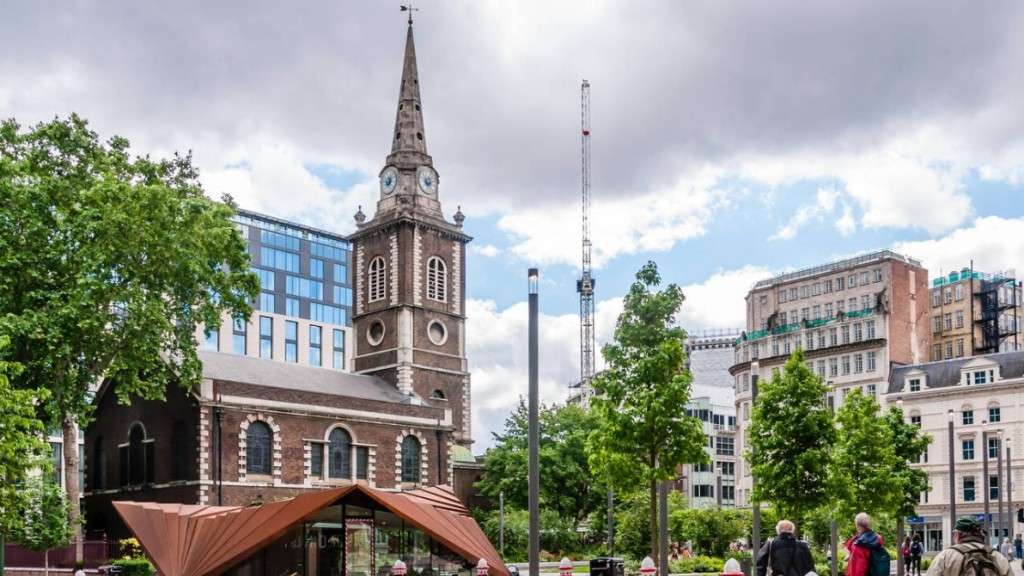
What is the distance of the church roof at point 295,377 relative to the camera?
64250 millimetres

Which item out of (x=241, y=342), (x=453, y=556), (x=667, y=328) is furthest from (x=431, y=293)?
(x=241, y=342)

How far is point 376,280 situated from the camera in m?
78.5

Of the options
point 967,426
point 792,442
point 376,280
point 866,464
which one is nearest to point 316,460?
point 376,280

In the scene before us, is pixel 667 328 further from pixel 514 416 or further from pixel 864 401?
pixel 514 416

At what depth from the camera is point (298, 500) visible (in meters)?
27.9

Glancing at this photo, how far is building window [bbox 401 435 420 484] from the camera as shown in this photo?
69062mm

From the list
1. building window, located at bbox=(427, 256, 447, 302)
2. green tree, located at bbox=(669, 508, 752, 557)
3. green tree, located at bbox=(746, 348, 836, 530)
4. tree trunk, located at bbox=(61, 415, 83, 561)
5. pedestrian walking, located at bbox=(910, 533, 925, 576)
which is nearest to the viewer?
green tree, located at bbox=(746, 348, 836, 530)

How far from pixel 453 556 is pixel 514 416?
48.9 m

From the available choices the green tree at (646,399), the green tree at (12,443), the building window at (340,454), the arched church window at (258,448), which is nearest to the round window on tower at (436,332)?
the building window at (340,454)

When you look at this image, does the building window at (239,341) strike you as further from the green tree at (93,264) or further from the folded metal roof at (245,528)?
the folded metal roof at (245,528)

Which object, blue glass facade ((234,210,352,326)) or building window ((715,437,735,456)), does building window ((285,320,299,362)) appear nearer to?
blue glass facade ((234,210,352,326))

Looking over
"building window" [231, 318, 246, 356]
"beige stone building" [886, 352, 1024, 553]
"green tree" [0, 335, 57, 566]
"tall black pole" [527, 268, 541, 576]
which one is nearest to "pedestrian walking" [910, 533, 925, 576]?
"tall black pole" [527, 268, 541, 576]

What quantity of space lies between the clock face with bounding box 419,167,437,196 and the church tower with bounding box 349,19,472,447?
6 centimetres

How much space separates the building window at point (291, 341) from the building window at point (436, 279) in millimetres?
58078
